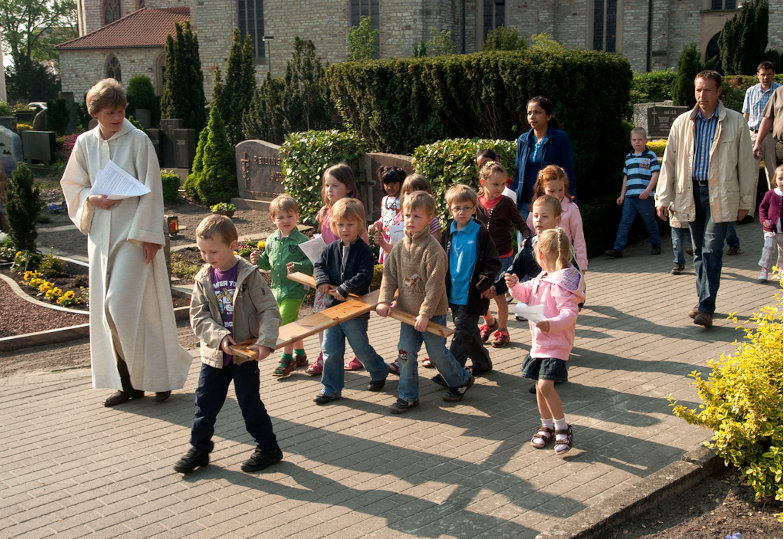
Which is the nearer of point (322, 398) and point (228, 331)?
point (228, 331)

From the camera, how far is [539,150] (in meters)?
7.35

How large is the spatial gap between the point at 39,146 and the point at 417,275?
65.6 ft

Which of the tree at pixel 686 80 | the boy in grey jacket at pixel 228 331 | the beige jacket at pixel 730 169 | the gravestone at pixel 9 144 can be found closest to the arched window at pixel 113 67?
the gravestone at pixel 9 144

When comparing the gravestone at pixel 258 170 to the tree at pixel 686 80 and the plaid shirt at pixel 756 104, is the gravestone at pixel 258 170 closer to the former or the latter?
the plaid shirt at pixel 756 104

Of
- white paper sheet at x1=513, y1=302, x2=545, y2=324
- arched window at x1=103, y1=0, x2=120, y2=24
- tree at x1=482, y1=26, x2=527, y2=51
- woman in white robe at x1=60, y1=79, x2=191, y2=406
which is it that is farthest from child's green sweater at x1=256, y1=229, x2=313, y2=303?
arched window at x1=103, y1=0, x2=120, y2=24

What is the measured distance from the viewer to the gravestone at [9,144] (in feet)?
67.9

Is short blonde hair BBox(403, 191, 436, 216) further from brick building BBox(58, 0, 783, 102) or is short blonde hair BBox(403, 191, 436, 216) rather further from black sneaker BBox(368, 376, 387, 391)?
brick building BBox(58, 0, 783, 102)

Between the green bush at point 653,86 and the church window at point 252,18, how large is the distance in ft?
61.8

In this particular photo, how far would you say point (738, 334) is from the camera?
663 centimetres

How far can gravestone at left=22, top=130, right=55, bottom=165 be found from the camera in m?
22.2

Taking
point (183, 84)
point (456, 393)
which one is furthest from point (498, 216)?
point (183, 84)

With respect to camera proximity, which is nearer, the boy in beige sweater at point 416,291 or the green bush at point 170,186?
the boy in beige sweater at point 416,291

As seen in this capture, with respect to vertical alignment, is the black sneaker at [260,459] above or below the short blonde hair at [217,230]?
below

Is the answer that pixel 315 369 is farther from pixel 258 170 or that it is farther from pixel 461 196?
pixel 258 170
